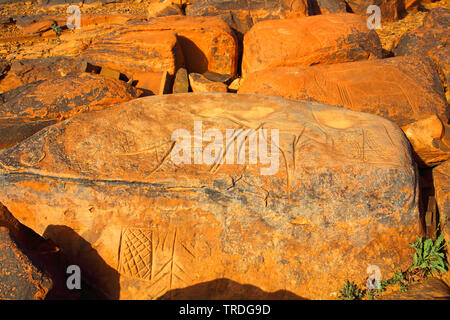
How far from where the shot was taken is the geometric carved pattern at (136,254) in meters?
2.47

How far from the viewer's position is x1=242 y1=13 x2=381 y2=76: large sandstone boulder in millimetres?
4816

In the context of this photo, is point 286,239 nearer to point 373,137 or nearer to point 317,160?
point 317,160

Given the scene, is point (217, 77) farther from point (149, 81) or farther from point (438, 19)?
point (438, 19)

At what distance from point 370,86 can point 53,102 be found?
376 cm

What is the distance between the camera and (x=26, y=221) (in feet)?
8.58

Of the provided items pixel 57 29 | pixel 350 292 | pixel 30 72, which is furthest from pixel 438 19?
pixel 57 29

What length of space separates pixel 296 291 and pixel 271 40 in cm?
365

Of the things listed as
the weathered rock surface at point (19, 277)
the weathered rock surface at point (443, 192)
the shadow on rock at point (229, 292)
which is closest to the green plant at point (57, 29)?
the weathered rock surface at point (19, 277)

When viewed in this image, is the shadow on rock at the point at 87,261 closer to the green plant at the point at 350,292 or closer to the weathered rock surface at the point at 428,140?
the green plant at the point at 350,292

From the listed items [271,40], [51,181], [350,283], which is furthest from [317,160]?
[271,40]

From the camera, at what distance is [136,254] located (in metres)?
2.47

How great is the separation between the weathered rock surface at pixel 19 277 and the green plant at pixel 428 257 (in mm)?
2723

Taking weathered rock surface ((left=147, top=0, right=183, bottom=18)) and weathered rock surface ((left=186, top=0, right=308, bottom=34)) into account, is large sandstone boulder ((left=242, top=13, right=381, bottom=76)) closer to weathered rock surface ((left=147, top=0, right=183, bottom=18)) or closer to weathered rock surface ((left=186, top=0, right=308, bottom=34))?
weathered rock surface ((left=186, top=0, right=308, bottom=34))

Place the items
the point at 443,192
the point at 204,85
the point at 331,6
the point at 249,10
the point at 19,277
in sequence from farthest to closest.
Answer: the point at 331,6 < the point at 249,10 < the point at 204,85 < the point at 443,192 < the point at 19,277
